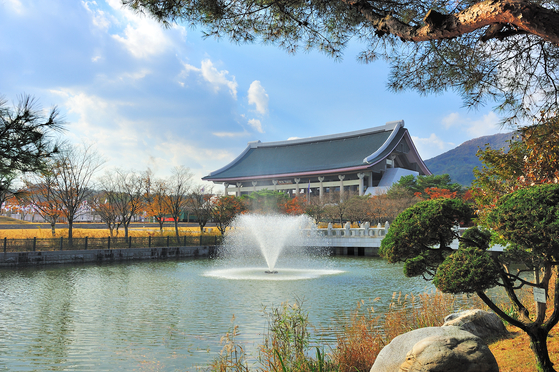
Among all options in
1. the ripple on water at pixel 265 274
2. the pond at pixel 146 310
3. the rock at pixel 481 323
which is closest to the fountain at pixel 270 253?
the ripple on water at pixel 265 274

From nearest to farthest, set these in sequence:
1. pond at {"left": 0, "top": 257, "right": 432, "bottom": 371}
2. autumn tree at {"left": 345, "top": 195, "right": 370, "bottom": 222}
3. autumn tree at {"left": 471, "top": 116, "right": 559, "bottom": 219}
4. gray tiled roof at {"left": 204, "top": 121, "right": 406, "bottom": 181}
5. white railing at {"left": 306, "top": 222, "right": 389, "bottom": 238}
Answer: autumn tree at {"left": 471, "top": 116, "right": 559, "bottom": 219}, pond at {"left": 0, "top": 257, "right": 432, "bottom": 371}, white railing at {"left": 306, "top": 222, "right": 389, "bottom": 238}, autumn tree at {"left": 345, "top": 195, "right": 370, "bottom": 222}, gray tiled roof at {"left": 204, "top": 121, "right": 406, "bottom": 181}

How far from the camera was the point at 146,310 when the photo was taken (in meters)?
10.8

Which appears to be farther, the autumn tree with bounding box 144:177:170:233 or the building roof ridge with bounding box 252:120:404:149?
the building roof ridge with bounding box 252:120:404:149

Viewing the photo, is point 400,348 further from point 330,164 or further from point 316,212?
point 330,164

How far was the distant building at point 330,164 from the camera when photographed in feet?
171

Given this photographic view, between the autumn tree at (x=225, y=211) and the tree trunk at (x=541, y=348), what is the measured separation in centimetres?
3076

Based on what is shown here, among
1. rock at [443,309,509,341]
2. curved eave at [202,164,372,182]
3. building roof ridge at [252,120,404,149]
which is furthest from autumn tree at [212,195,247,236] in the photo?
rock at [443,309,509,341]

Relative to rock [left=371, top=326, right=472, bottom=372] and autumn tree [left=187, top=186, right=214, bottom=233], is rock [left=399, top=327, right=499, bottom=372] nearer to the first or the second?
rock [left=371, top=326, right=472, bottom=372]

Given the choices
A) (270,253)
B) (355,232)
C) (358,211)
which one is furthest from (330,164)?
(270,253)

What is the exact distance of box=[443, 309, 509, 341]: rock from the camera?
6.99m

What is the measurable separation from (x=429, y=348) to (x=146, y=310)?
27.4ft

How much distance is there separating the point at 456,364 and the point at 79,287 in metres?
13.5

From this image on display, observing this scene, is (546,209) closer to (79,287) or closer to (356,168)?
(79,287)

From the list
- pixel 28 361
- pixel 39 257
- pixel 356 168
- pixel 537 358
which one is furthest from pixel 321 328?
pixel 356 168
